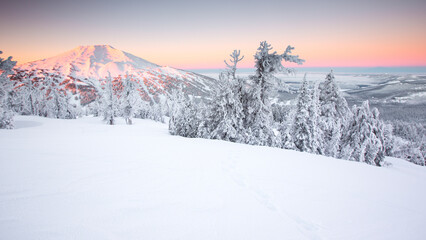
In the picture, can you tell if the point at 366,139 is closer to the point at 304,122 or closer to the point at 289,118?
the point at 304,122

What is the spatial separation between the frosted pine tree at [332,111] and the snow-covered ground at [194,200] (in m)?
14.6

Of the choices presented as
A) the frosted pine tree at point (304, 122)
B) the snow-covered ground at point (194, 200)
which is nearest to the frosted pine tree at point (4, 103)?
the snow-covered ground at point (194, 200)

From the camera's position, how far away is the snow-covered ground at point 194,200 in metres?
2.46

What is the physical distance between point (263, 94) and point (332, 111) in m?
9.22

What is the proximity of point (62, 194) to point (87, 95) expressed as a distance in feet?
578

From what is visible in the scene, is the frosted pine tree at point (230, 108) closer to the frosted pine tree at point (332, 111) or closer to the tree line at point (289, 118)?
the tree line at point (289, 118)

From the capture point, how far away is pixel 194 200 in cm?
328

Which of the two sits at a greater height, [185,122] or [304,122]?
[304,122]

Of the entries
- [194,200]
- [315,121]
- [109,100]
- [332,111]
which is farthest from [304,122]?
[109,100]

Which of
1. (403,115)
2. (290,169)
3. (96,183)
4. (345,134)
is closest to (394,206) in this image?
(290,169)

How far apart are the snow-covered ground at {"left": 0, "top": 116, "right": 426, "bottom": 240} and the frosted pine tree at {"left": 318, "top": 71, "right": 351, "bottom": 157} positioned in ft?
47.7

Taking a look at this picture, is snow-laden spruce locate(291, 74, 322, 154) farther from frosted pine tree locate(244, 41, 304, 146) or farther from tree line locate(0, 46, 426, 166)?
frosted pine tree locate(244, 41, 304, 146)

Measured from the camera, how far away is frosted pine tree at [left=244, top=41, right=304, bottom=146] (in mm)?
12770

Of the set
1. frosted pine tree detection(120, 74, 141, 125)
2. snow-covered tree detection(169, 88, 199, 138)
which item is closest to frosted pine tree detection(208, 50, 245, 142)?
snow-covered tree detection(169, 88, 199, 138)
